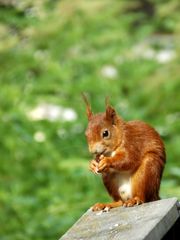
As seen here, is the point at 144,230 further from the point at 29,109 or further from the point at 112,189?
the point at 29,109

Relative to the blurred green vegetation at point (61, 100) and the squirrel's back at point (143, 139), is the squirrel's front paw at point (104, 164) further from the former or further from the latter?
the blurred green vegetation at point (61, 100)

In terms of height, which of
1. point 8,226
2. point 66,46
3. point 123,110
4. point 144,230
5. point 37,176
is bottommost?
point 144,230

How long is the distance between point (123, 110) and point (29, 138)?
1.39 meters

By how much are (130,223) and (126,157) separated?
33 centimetres

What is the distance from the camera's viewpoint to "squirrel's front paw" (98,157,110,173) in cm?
378

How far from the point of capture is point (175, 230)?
4156 millimetres

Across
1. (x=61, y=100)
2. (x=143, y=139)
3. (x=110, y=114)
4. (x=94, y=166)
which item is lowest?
(x=94, y=166)

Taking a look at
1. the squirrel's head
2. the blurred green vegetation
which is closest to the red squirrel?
the squirrel's head

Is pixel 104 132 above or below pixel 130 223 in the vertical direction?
above

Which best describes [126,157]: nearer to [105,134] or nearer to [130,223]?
[105,134]

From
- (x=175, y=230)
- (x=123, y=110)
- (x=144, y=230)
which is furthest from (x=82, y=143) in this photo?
(x=144, y=230)

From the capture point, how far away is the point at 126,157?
3.88 m

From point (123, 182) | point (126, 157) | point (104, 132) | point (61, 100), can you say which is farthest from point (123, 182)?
point (61, 100)

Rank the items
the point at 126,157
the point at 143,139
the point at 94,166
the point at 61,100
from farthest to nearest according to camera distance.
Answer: the point at 61,100, the point at 143,139, the point at 126,157, the point at 94,166
